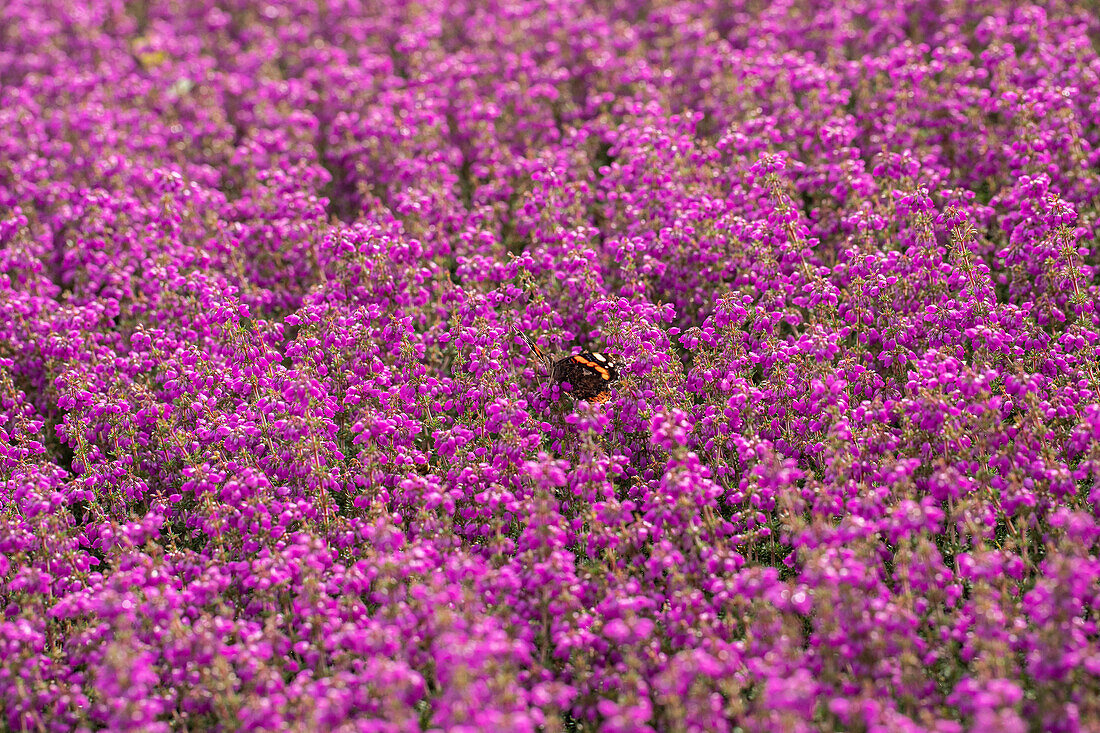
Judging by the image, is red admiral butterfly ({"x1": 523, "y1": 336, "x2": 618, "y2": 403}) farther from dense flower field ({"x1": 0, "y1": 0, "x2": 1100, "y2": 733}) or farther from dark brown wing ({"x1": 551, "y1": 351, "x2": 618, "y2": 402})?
dense flower field ({"x1": 0, "y1": 0, "x2": 1100, "y2": 733})

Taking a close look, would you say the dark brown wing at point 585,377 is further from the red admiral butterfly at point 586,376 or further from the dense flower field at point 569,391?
the dense flower field at point 569,391

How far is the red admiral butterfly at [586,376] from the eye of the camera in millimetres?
6644

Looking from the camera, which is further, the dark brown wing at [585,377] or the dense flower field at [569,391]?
the dark brown wing at [585,377]

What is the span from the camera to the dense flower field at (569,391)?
509cm

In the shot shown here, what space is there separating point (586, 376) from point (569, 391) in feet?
0.49

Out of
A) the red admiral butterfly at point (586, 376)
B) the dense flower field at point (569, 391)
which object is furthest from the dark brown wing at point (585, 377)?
the dense flower field at point (569, 391)

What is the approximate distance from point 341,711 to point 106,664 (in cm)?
110

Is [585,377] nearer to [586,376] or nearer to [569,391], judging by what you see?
[586,376]

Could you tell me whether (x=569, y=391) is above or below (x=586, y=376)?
below

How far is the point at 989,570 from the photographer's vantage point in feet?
16.2

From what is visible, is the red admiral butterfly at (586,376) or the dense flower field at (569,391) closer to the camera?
the dense flower field at (569,391)

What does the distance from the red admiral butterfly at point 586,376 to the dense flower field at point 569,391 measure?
13cm

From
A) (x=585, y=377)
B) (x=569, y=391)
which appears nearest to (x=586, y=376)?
(x=585, y=377)

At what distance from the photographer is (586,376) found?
265 inches
